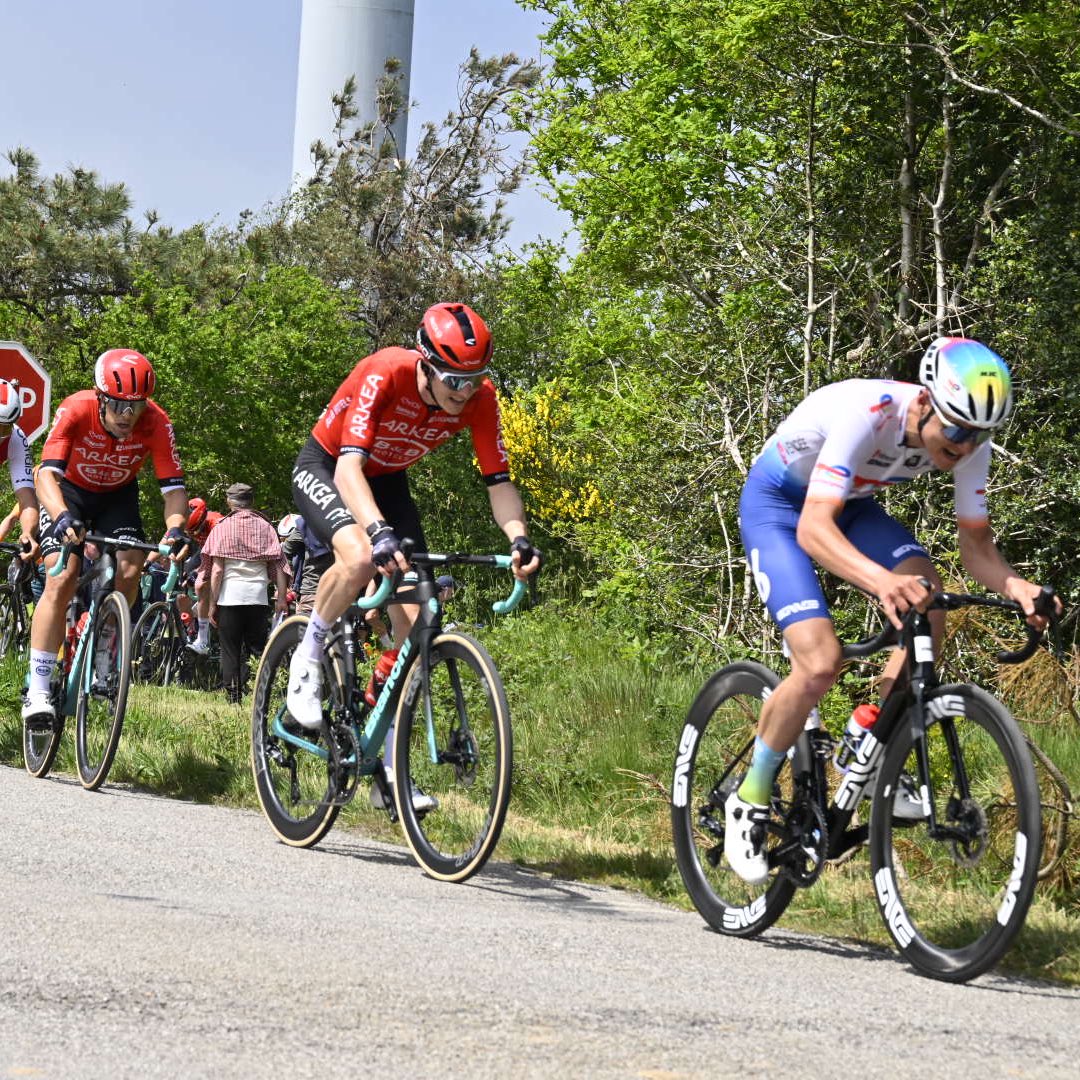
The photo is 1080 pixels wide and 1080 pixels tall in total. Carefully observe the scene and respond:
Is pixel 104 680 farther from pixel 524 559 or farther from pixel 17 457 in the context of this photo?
pixel 524 559

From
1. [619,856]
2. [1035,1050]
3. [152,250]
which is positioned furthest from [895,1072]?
[152,250]

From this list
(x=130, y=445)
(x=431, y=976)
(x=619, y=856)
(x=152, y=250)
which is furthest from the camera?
(x=152, y=250)

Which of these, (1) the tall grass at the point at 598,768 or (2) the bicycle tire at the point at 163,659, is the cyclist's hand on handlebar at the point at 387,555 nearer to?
(1) the tall grass at the point at 598,768

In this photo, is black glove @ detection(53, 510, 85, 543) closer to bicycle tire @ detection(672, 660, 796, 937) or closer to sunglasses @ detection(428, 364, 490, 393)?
sunglasses @ detection(428, 364, 490, 393)

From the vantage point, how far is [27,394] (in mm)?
15445

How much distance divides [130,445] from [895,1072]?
6485mm

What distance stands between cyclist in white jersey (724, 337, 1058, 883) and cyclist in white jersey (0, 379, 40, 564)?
5227 mm

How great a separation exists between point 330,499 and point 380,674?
75 cm

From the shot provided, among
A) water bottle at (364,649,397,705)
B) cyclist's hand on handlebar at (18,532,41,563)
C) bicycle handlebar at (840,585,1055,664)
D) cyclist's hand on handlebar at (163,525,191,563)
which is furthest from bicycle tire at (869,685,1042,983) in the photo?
cyclist's hand on handlebar at (18,532,41,563)

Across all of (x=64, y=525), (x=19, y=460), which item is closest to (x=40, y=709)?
(x=64, y=525)

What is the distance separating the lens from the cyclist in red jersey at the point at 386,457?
22.2 ft

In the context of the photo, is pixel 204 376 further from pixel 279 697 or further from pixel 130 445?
pixel 279 697

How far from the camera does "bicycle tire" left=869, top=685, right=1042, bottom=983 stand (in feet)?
15.8

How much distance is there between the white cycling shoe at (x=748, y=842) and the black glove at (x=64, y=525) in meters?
4.62
